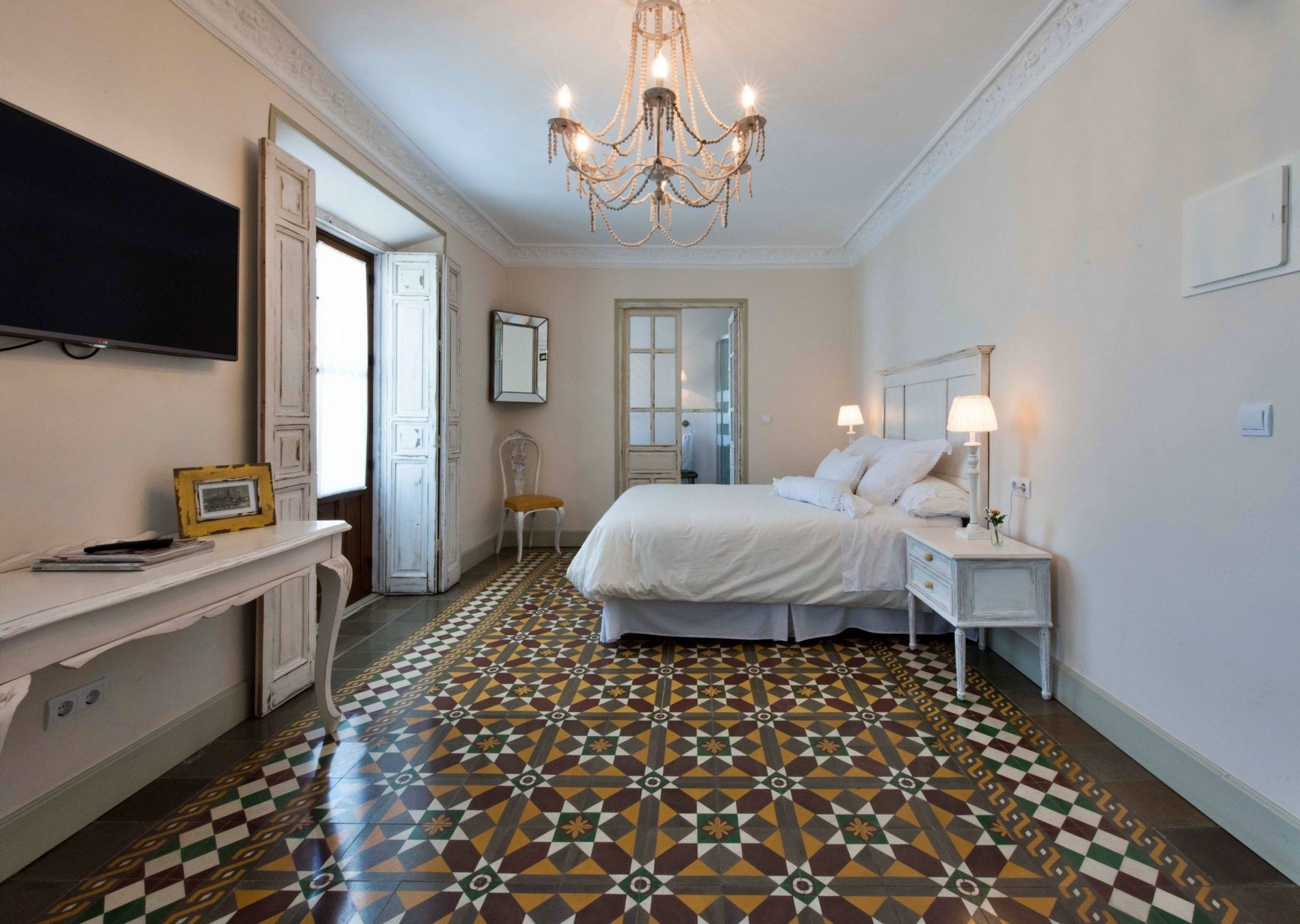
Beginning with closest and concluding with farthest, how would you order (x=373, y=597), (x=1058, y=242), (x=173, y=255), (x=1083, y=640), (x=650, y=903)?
(x=650, y=903), (x=173, y=255), (x=1083, y=640), (x=1058, y=242), (x=373, y=597)

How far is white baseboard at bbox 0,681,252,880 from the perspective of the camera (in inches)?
60.3

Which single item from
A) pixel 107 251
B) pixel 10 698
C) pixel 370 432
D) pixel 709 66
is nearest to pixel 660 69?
pixel 709 66

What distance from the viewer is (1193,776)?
1778mm

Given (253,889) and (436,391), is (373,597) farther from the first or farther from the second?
(253,889)

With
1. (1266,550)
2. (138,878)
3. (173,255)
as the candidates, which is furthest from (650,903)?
(173,255)

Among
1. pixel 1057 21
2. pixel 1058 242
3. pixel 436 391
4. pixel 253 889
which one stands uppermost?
pixel 1057 21

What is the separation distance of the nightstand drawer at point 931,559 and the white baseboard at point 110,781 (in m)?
3.01

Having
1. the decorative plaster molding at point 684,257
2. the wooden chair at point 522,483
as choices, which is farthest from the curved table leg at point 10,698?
the decorative plaster molding at point 684,257

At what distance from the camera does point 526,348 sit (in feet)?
17.7

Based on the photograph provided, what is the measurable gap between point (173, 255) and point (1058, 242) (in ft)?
11.2

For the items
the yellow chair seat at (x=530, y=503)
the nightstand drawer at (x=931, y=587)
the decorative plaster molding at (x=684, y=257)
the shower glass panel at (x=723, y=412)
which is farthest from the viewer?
the shower glass panel at (x=723, y=412)

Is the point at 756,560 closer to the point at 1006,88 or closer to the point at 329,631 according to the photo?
the point at 329,631

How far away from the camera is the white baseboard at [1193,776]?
151 centimetres

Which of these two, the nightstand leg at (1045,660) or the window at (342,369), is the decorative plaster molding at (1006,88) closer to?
the nightstand leg at (1045,660)
